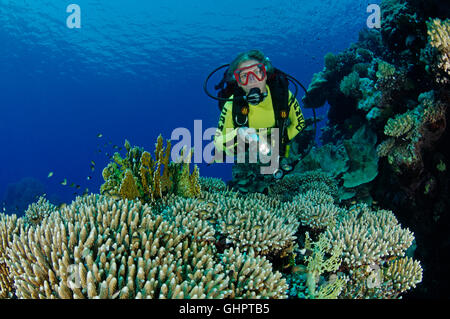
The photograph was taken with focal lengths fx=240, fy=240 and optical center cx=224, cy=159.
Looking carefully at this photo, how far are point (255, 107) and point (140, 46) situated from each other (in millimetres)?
43284

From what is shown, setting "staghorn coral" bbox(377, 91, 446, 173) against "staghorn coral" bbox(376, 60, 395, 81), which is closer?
"staghorn coral" bbox(377, 91, 446, 173)

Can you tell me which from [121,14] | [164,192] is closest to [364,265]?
[164,192]

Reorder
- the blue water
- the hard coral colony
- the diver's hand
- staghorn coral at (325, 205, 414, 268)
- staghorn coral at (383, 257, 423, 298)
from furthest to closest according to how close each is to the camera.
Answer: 1. the blue water
2. the diver's hand
3. staghorn coral at (383, 257, 423, 298)
4. staghorn coral at (325, 205, 414, 268)
5. the hard coral colony

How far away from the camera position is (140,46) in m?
41.3

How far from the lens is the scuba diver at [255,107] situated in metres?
4.65

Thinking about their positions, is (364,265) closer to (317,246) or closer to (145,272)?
(317,246)

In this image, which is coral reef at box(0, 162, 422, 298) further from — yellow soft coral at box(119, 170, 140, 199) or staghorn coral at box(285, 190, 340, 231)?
yellow soft coral at box(119, 170, 140, 199)

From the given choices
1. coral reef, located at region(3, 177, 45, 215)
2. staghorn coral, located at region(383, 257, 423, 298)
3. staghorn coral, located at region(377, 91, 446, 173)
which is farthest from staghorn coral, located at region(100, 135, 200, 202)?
coral reef, located at region(3, 177, 45, 215)

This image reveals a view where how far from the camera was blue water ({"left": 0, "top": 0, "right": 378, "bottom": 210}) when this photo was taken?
110ft

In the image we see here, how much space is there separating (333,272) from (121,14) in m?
42.2

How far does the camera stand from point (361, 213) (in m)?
4.30

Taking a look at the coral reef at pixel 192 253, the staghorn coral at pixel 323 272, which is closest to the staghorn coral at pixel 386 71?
the coral reef at pixel 192 253

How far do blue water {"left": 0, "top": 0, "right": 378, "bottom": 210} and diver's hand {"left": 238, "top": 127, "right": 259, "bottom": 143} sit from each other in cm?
1669

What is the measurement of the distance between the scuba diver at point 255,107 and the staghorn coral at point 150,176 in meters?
0.81
